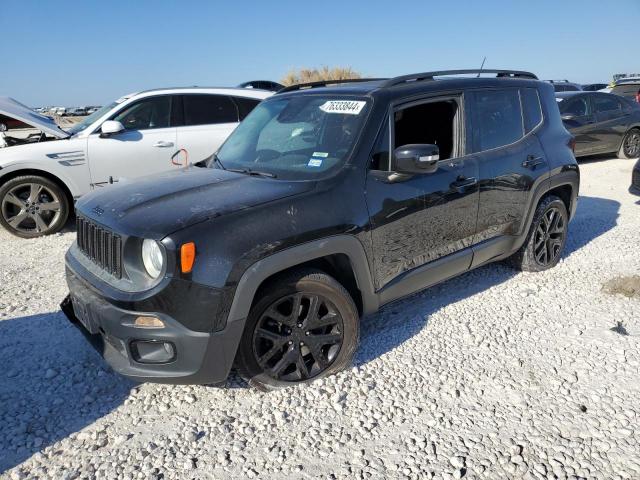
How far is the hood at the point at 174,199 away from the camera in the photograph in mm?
2562

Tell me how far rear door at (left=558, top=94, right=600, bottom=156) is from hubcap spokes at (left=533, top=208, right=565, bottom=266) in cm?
601

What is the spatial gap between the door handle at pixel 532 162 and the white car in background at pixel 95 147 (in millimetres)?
4301

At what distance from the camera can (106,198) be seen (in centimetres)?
304

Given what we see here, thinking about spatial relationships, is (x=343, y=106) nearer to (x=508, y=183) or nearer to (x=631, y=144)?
(x=508, y=183)

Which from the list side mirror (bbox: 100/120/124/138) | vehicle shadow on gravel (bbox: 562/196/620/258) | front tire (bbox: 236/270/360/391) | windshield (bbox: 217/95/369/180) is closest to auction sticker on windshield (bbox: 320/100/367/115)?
windshield (bbox: 217/95/369/180)

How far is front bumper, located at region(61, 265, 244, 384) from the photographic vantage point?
2490 millimetres

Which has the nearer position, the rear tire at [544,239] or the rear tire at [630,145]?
the rear tire at [544,239]

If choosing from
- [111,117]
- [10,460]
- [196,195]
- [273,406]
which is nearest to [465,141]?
[196,195]

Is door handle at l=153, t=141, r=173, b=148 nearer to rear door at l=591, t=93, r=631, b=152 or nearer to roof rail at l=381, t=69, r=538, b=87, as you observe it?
roof rail at l=381, t=69, r=538, b=87

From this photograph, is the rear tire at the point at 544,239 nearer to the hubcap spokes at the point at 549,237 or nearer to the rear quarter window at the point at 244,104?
the hubcap spokes at the point at 549,237

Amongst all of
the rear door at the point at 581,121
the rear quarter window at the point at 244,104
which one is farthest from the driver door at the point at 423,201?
the rear door at the point at 581,121

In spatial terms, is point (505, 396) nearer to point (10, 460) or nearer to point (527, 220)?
point (527, 220)

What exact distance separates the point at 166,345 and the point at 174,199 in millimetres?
826

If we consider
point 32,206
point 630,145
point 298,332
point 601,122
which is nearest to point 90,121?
point 32,206
